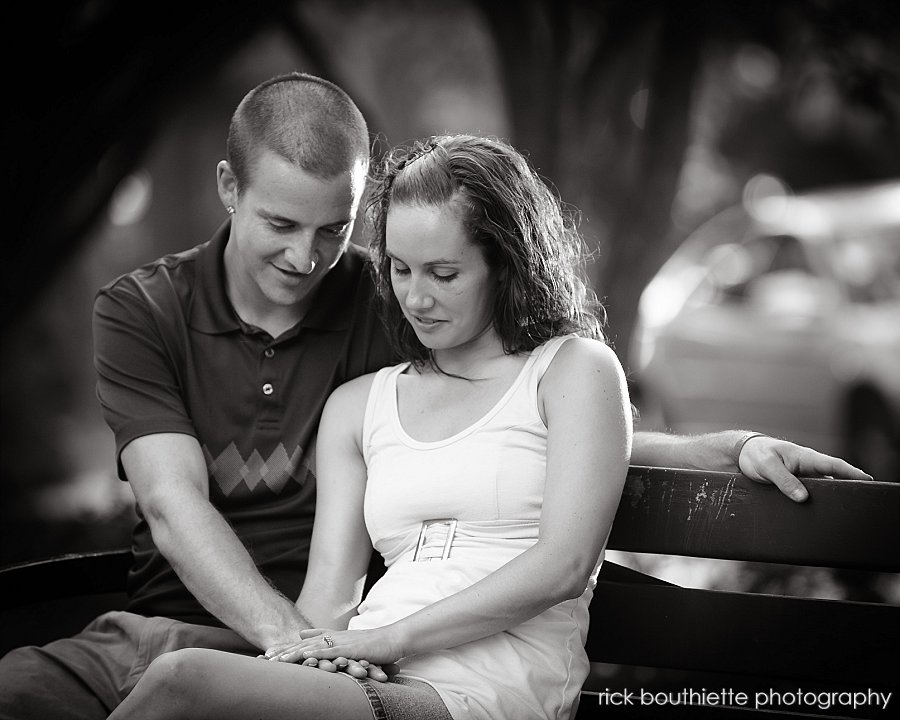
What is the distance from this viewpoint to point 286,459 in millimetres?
2998

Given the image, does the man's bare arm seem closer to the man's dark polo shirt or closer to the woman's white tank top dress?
the man's dark polo shirt

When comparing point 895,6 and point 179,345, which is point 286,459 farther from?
point 895,6

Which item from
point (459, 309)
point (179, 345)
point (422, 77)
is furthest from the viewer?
point (422, 77)

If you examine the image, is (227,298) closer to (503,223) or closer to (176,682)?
(503,223)

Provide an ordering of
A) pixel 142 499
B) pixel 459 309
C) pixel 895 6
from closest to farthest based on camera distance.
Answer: pixel 459 309 < pixel 142 499 < pixel 895 6

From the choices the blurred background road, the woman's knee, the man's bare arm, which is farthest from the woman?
the blurred background road

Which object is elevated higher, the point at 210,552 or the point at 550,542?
the point at 550,542

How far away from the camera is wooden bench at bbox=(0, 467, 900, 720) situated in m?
2.64

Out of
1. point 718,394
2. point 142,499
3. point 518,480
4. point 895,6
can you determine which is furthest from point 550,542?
point 718,394

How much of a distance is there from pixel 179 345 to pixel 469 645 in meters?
1.17

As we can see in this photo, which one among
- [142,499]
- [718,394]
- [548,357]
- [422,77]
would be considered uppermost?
[422,77]

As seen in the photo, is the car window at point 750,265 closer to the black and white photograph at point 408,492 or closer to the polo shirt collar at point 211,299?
the black and white photograph at point 408,492

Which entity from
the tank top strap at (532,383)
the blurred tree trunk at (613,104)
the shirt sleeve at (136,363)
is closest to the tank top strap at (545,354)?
the tank top strap at (532,383)

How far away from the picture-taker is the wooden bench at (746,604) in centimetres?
264
